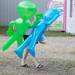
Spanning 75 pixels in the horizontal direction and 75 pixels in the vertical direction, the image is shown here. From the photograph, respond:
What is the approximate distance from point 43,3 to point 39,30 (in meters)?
16.0

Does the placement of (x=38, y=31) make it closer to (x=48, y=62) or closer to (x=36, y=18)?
(x=36, y=18)

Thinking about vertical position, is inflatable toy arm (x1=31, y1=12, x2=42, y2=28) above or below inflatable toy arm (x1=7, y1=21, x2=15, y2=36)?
above

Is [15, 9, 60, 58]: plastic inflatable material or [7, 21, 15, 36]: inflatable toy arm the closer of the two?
[15, 9, 60, 58]: plastic inflatable material

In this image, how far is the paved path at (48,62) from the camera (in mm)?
8828

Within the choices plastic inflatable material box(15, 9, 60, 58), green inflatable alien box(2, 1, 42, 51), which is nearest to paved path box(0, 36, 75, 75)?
plastic inflatable material box(15, 9, 60, 58)

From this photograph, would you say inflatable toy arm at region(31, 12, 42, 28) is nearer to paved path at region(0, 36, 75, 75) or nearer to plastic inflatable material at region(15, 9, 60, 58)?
plastic inflatable material at region(15, 9, 60, 58)

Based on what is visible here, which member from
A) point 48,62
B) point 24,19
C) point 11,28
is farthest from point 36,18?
point 48,62

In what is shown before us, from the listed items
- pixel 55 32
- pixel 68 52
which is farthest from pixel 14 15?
pixel 68 52

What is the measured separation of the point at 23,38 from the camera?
963cm

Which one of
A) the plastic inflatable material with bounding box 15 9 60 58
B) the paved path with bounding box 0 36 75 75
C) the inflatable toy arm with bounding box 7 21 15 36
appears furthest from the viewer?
the inflatable toy arm with bounding box 7 21 15 36

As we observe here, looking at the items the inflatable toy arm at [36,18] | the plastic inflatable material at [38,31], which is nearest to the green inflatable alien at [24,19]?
the inflatable toy arm at [36,18]

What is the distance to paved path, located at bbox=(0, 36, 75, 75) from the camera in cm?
883

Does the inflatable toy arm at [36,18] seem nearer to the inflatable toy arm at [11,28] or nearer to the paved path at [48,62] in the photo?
the inflatable toy arm at [11,28]

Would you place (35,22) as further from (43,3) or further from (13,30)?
(43,3)
